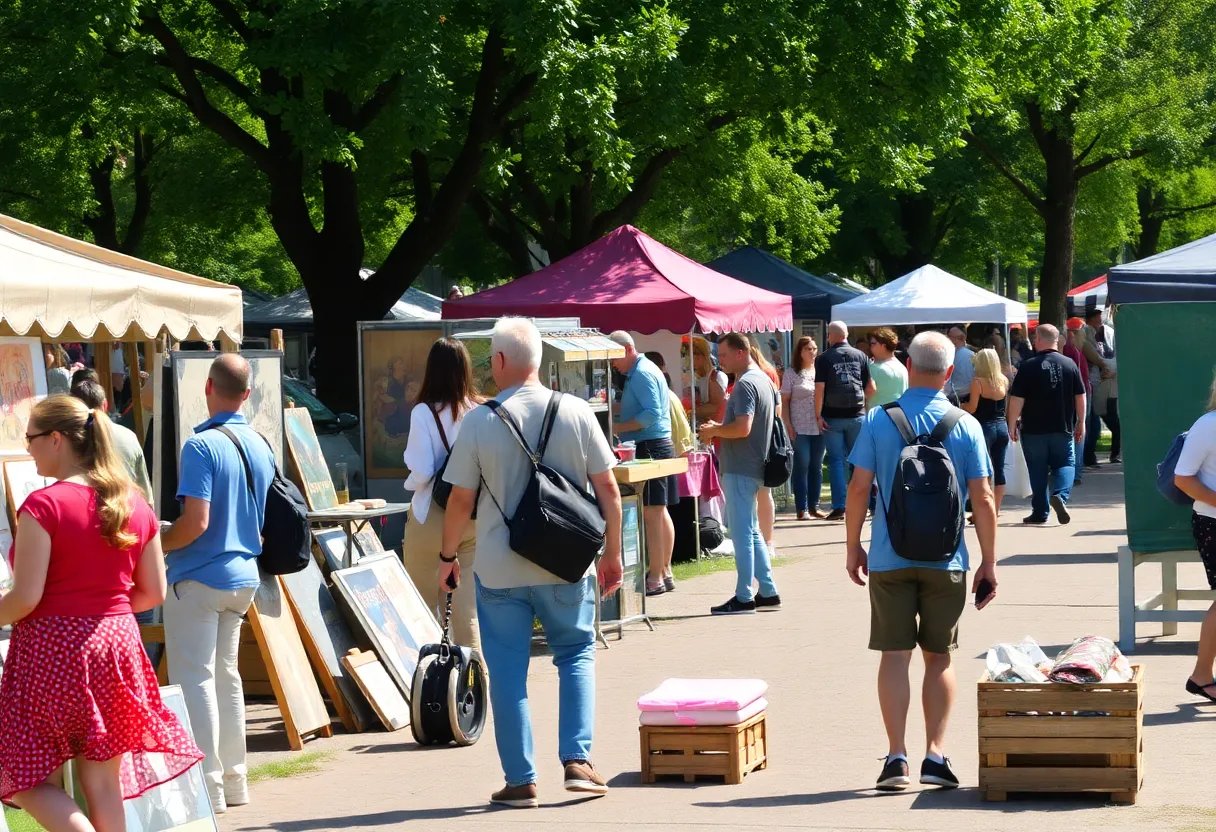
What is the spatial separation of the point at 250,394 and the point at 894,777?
3893 millimetres

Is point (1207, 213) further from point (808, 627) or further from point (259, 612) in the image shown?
point (259, 612)

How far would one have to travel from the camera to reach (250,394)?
336 inches

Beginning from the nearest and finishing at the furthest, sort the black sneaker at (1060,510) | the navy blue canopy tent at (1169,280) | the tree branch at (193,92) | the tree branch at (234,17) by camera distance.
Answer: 1. the navy blue canopy tent at (1169,280)
2. the black sneaker at (1060,510)
3. the tree branch at (193,92)
4. the tree branch at (234,17)

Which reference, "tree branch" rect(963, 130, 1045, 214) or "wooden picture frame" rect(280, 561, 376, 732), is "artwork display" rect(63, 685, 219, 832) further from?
"tree branch" rect(963, 130, 1045, 214)

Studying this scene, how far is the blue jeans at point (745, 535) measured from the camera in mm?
11164

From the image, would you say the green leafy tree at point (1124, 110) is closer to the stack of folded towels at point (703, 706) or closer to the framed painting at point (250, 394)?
the framed painting at point (250, 394)

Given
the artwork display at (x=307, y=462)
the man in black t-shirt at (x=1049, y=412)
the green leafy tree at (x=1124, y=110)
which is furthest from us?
the green leafy tree at (x=1124, y=110)

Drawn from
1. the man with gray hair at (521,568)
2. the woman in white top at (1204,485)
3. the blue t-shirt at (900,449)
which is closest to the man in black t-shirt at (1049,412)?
the woman in white top at (1204,485)

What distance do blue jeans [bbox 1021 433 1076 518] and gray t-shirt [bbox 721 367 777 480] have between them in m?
5.48

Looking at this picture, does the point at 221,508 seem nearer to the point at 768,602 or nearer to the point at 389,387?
the point at 768,602

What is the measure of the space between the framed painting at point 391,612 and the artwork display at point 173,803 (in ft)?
8.40

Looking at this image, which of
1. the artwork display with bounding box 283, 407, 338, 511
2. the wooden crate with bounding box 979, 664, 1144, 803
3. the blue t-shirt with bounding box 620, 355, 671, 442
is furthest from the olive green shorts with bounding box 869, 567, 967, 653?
the blue t-shirt with bounding box 620, 355, 671, 442

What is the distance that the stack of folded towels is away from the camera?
681 cm

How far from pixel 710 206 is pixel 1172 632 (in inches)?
807
